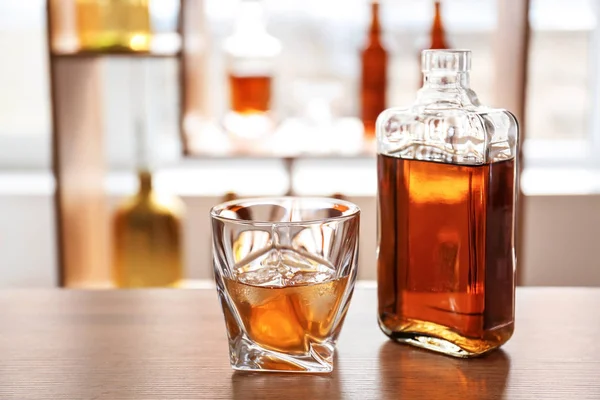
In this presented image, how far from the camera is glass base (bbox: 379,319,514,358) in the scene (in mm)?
669

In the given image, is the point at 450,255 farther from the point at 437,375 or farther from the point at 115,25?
the point at 115,25

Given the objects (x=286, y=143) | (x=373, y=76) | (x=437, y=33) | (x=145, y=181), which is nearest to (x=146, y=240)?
(x=145, y=181)

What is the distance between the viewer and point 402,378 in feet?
2.05

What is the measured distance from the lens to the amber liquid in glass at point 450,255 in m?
0.67

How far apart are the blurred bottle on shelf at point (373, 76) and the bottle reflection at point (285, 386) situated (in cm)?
145

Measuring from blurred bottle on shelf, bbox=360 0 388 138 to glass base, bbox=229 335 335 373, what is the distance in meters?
1.43

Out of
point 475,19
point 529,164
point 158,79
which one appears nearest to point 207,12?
point 158,79

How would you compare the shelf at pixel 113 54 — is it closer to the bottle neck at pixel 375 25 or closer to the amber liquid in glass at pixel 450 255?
the bottle neck at pixel 375 25

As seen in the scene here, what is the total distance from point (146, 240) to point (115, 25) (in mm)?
513

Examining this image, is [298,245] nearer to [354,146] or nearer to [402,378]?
[402,378]

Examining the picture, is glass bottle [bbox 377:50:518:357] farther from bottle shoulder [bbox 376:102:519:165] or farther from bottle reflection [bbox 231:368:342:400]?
bottle reflection [bbox 231:368:342:400]

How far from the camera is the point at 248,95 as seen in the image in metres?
2.06

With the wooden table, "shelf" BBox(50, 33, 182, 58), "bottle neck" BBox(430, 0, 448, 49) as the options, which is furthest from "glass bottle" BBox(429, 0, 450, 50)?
the wooden table

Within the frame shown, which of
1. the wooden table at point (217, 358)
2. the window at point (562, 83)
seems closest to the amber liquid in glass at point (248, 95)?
the window at point (562, 83)
